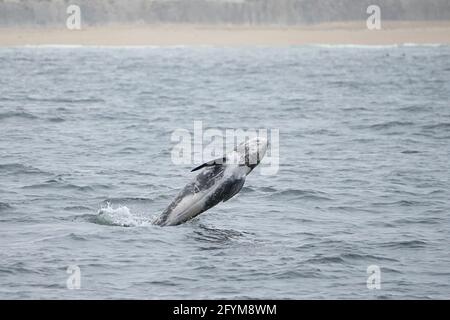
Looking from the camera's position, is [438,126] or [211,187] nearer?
[211,187]

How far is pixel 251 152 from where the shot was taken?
1920 centimetres

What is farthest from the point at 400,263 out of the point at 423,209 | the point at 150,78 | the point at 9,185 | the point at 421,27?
the point at 421,27

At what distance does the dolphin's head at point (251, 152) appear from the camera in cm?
1906

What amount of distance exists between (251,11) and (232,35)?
14.7m

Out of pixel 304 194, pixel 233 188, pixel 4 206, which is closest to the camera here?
pixel 233 188

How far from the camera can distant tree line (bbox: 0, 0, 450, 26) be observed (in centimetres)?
18238

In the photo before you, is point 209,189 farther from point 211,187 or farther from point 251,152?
point 251,152

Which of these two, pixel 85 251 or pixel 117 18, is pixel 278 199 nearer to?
pixel 85 251

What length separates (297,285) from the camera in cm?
1553

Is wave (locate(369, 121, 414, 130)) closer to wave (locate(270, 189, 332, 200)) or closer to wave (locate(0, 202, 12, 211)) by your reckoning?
wave (locate(270, 189, 332, 200))

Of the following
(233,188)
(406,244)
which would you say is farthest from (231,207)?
(406,244)

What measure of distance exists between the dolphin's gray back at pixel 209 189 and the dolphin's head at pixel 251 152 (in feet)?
1.63

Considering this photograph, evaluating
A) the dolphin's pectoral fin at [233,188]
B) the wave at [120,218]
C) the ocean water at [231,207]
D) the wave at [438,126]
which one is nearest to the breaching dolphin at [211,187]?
the dolphin's pectoral fin at [233,188]
